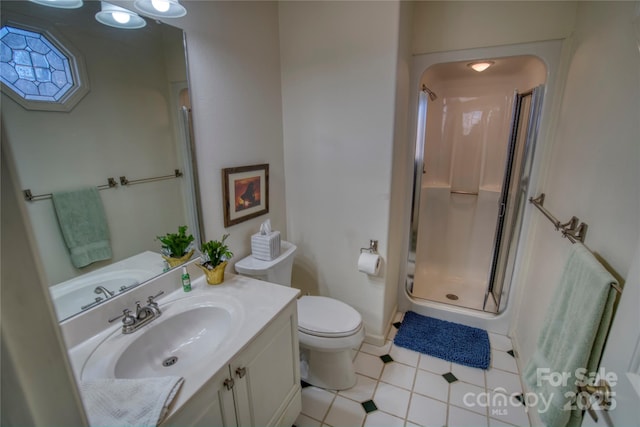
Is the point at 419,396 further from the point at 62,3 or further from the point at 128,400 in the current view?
the point at 62,3

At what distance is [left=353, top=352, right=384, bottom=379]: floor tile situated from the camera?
6.42 ft

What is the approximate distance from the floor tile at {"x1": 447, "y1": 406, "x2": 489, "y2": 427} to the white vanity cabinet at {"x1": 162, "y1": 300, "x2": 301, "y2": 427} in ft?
2.86

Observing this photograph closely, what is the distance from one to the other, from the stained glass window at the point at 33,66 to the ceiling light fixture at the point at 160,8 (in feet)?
1.16

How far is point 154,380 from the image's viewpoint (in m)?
0.87

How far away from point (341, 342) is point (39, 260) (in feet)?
5.12

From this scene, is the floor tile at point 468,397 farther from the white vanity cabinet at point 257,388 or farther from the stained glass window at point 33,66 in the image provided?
the stained glass window at point 33,66

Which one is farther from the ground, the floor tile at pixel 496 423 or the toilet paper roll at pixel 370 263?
the toilet paper roll at pixel 370 263

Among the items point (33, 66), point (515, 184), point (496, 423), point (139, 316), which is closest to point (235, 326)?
point (139, 316)

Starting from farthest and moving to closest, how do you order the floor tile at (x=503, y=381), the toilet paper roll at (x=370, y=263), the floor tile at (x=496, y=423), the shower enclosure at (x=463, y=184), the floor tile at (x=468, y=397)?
1. the shower enclosure at (x=463, y=184)
2. the toilet paper roll at (x=370, y=263)
3. the floor tile at (x=503, y=381)
4. the floor tile at (x=468, y=397)
5. the floor tile at (x=496, y=423)

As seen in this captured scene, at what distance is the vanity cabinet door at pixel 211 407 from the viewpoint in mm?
853

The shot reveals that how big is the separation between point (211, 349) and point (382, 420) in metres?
1.11

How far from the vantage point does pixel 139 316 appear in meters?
1.18

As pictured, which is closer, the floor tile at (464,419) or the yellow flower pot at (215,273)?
the yellow flower pot at (215,273)

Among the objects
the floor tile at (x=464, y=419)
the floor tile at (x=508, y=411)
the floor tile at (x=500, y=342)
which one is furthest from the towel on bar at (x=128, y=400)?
the floor tile at (x=500, y=342)
